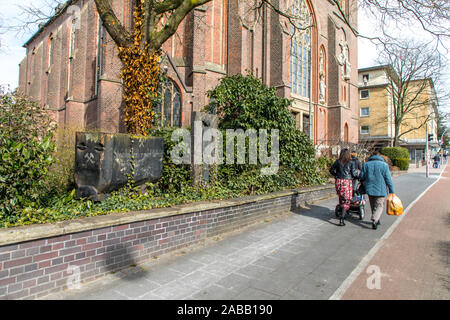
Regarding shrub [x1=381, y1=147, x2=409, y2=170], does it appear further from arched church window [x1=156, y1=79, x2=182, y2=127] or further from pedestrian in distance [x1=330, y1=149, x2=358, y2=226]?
pedestrian in distance [x1=330, y1=149, x2=358, y2=226]

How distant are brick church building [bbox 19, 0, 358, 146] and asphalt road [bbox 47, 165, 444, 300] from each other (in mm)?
6363

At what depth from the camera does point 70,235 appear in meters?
3.12

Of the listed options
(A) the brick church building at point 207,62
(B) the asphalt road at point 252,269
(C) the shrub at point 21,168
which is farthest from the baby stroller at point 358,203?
(C) the shrub at point 21,168

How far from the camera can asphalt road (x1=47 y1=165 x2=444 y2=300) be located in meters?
3.05

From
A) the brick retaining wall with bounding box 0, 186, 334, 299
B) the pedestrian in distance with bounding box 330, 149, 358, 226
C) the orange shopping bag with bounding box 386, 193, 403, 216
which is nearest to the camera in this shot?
the brick retaining wall with bounding box 0, 186, 334, 299

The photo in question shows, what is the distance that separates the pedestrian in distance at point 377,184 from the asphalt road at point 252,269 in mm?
451

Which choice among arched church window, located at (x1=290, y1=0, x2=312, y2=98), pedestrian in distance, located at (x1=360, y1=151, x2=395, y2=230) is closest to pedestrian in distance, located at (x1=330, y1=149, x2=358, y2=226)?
pedestrian in distance, located at (x1=360, y1=151, x2=395, y2=230)

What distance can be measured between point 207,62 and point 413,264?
52.1 feet

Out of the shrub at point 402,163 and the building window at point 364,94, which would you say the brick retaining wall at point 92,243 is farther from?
the building window at point 364,94

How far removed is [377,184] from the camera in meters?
5.97

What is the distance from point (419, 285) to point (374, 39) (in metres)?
7.62

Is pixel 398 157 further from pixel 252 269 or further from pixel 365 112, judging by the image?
pixel 252 269

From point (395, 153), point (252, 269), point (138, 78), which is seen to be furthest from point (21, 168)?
point (395, 153)
